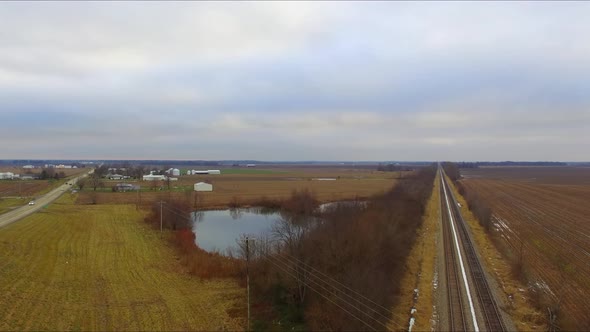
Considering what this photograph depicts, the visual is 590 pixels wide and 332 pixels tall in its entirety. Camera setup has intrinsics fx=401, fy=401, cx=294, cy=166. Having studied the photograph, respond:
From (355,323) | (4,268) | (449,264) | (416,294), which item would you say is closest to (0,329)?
(4,268)

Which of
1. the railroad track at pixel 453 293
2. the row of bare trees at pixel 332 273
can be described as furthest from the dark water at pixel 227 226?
the railroad track at pixel 453 293

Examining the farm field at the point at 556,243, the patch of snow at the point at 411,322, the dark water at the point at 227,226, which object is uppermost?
the farm field at the point at 556,243

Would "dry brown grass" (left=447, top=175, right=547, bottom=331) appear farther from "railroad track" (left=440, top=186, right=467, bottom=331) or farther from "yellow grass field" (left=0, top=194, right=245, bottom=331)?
"yellow grass field" (left=0, top=194, right=245, bottom=331)

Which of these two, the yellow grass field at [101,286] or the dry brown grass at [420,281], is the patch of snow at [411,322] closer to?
the dry brown grass at [420,281]

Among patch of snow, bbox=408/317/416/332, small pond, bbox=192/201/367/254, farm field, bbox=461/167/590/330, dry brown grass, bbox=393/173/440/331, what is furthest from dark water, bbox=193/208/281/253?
farm field, bbox=461/167/590/330

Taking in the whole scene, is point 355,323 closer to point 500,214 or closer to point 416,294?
point 416,294
